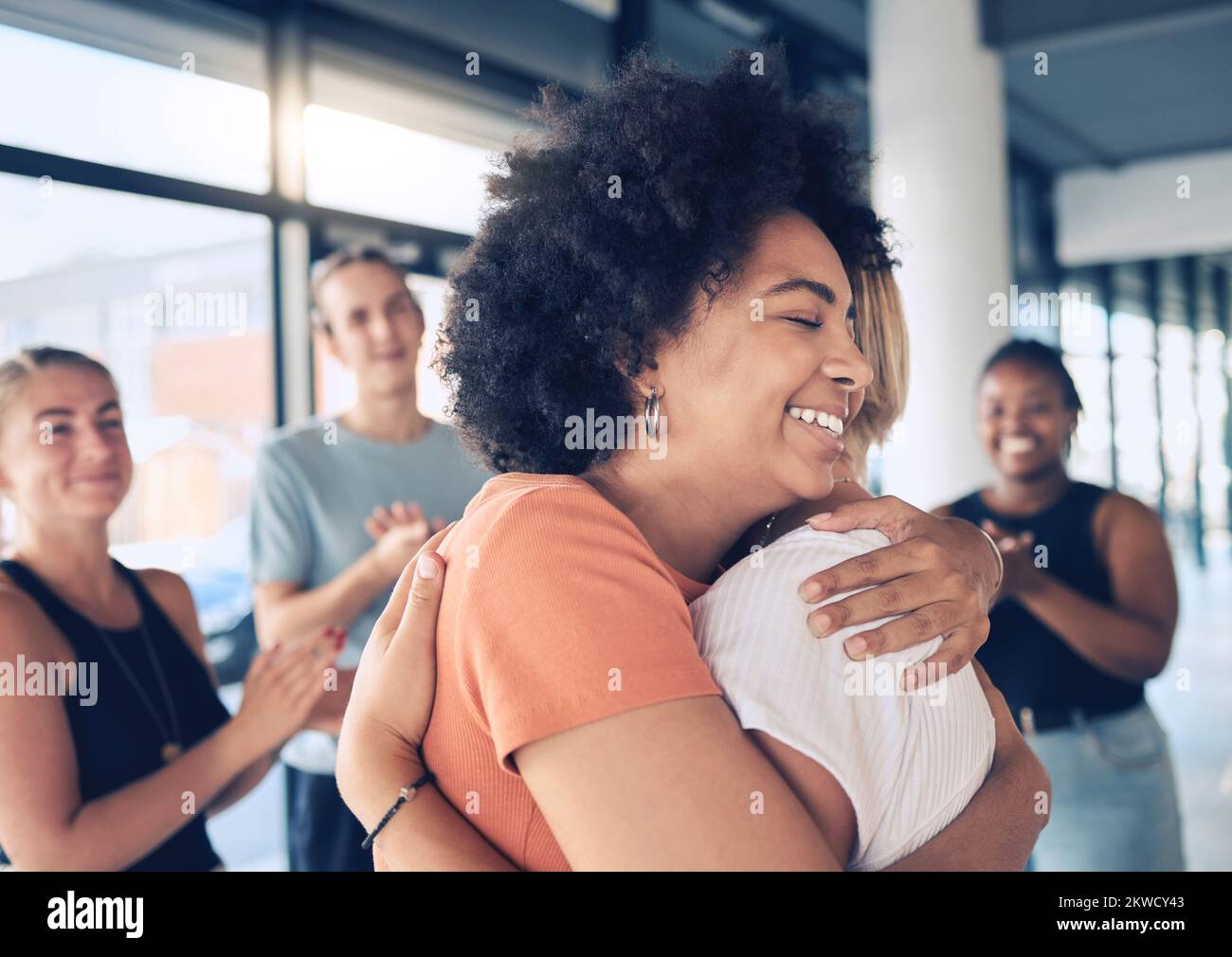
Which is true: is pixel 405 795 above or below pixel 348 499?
below

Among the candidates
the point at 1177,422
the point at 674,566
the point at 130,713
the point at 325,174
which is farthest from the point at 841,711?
the point at 1177,422

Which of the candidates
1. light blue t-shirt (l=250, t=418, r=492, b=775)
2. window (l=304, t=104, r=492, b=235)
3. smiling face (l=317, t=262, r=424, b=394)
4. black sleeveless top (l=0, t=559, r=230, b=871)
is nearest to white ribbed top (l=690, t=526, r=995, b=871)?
black sleeveless top (l=0, t=559, r=230, b=871)

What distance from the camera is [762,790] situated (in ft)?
2.38

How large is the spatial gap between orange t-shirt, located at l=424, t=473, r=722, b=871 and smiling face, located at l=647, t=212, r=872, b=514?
0.62 feet

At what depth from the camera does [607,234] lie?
1018mm

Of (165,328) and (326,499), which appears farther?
(165,328)

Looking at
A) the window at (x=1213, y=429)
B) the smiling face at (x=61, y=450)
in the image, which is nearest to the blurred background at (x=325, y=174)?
the smiling face at (x=61, y=450)

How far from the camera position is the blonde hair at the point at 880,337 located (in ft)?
4.16

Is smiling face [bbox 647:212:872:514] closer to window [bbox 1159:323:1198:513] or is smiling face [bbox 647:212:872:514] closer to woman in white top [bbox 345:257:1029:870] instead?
woman in white top [bbox 345:257:1029:870]

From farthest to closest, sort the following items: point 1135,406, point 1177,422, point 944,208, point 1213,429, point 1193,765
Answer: point 1213,429
point 1177,422
point 1135,406
point 1193,765
point 944,208

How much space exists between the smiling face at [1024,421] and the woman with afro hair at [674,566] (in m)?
1.34

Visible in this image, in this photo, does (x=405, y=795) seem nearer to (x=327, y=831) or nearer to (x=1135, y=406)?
(x=327, y=831)

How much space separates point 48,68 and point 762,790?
2974 mm

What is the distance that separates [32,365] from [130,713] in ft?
2.09
